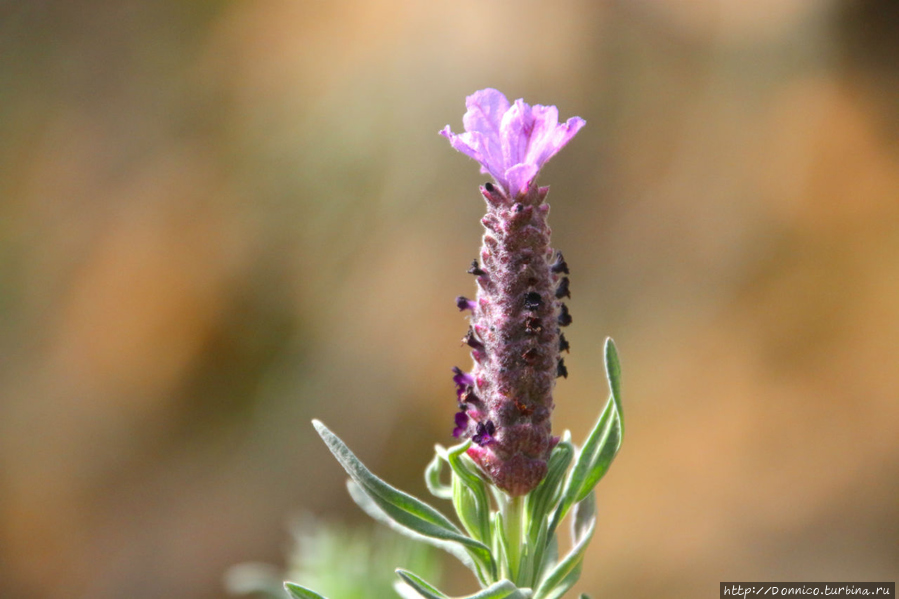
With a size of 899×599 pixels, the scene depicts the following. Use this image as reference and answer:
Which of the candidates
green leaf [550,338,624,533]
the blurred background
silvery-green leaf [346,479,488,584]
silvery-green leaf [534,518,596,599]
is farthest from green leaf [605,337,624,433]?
the blurred background

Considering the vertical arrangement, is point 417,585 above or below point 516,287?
below

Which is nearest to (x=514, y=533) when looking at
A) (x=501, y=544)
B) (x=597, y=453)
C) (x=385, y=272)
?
(x=501, y=544)

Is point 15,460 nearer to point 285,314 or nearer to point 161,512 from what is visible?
point 161,512

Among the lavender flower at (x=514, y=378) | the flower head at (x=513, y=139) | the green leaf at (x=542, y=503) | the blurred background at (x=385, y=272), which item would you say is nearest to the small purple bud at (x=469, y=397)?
the lavender flower at (x=514, y=378)

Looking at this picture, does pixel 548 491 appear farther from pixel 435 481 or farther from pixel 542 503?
pixel 435 481

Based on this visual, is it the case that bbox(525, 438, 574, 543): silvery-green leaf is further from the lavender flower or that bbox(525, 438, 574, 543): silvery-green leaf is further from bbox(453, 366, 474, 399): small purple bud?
bbox(453, 366, 474, 399): small purple bud

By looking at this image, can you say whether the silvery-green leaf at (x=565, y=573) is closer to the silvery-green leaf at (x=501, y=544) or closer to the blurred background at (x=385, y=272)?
the silvery-green leaf at (x=501, y=544)
